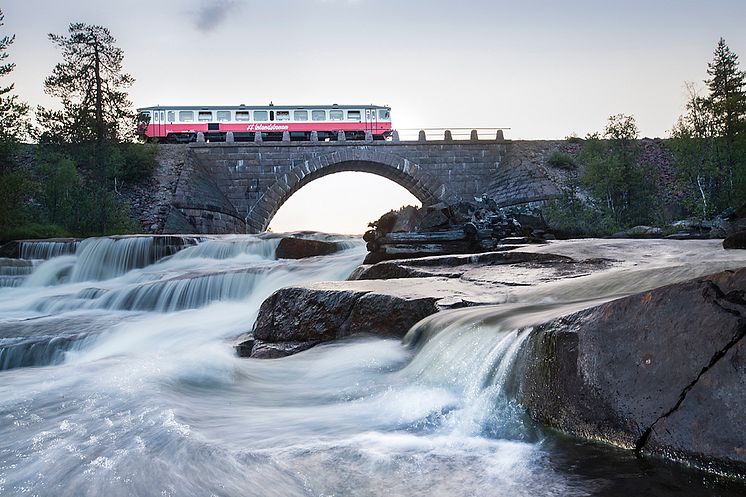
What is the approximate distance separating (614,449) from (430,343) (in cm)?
216

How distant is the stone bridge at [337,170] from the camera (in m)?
35.5

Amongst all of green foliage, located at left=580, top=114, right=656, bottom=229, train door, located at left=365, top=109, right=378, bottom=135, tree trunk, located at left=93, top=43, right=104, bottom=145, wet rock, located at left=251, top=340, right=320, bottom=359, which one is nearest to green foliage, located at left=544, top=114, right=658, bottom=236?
green foliage, located at left=580, top=114, right=656, bottom=229

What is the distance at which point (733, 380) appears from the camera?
2.51 meters

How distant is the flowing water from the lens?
2818 millimetres

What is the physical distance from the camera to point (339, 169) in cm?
3928

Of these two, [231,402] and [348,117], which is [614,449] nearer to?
[231,402]

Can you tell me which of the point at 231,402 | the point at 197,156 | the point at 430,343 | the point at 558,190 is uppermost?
the point at 197,156

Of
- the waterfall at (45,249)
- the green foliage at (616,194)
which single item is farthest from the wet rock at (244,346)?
the green foliage at (616,194)

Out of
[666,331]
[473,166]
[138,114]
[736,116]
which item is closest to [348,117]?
[473,166]

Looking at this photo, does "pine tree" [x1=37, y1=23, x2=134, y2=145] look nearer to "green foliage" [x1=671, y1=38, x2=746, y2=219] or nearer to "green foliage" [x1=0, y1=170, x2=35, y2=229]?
"green foliage" [x1=0, y1=170, x2=35, y2=229]

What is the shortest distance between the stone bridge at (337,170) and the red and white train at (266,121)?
9.48 feet

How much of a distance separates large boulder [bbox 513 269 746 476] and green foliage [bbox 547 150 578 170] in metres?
38.1

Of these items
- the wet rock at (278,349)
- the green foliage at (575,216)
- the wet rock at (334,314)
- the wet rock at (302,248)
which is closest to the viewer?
the wet rock at (334,314)

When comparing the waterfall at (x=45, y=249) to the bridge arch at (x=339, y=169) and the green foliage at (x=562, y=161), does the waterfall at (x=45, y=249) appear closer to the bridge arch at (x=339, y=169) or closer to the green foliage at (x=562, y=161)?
the bridge arch at (x=339, y=169)
